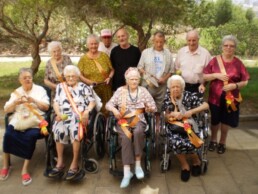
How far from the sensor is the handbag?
3.57 meters

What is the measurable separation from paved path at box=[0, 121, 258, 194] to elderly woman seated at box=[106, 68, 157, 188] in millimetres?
231

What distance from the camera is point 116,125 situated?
3541 millimetres

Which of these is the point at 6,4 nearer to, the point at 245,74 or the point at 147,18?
the point at 147,18

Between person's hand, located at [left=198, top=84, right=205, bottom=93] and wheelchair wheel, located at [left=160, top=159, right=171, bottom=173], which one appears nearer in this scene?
wheelchair wheel, located at [left=160, top=159, right=171, bottom=173]

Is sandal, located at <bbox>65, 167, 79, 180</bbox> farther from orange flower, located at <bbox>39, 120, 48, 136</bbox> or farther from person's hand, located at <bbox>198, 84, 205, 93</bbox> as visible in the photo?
person's hand, located at <bbox>198, 84, 205, 93</bbox>

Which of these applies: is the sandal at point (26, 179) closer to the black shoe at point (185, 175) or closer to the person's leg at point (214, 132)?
the black shoe at point (185, 175)

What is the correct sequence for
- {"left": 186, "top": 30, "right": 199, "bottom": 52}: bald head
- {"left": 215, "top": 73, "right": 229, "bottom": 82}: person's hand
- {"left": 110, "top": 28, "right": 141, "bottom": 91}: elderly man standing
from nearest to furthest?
1. {"left": 215, "top": 73, "right": 229, "bottom": 82}: person's hand
2. {"left": 186, "top": 30, "right": 199, "bottom": 52}: bald head
3. {"left": 110, "top": 28, "right": 141, "bottom": 91}: elderly man standing

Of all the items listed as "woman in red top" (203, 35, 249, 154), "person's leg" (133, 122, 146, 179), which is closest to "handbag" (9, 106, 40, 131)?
"person's leg" (133, 122, 146, 179)

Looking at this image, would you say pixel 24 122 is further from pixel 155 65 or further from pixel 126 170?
pixel 155 65

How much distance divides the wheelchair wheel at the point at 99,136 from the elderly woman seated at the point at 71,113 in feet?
0.66

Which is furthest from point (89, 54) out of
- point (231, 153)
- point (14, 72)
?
point (14, 72)

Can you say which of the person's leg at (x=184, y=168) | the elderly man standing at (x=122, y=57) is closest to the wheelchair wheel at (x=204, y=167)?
the person's leg at (x=184, y=168)

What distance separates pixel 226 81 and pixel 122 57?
4.29 ft

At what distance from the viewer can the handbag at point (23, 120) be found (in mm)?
3574
